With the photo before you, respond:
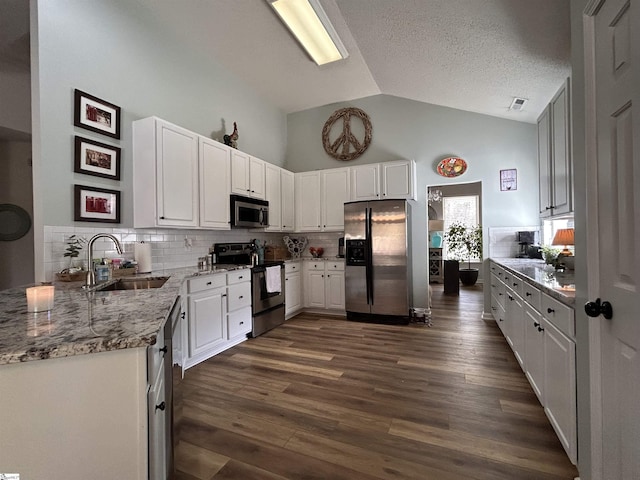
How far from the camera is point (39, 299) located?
1229 mm

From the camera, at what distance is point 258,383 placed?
8.09 feet

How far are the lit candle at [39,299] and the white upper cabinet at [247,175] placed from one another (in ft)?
8.56

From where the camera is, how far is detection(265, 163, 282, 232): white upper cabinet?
4.43 meters

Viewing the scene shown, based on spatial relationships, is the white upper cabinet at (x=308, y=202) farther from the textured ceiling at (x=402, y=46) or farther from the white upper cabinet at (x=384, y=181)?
the textured ceiling at (x=402, y=46)

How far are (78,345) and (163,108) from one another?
3.14 meters

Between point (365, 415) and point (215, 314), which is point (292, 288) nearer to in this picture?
point (215, 314)

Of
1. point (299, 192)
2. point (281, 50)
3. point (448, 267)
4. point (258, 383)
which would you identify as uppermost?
point (281, 50)

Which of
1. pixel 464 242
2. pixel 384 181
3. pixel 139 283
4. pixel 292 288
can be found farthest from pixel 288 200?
pixel 464 242

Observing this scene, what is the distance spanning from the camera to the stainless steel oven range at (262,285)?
371 cm

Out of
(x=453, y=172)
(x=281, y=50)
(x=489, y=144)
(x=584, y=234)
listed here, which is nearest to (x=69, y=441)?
(x=584, y=234)

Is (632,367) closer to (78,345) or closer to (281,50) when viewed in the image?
(78,345)

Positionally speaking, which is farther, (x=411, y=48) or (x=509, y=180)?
(x=509, y=180)

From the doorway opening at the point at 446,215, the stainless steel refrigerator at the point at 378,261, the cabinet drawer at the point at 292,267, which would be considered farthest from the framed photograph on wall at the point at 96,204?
the doorway opening at the point at 446,215

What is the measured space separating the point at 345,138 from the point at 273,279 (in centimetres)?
278
